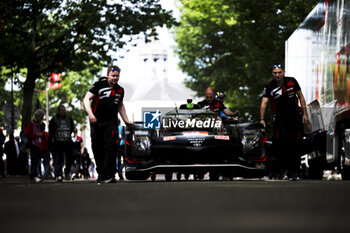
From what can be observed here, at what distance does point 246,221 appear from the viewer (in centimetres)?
549

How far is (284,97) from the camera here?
1350 cm

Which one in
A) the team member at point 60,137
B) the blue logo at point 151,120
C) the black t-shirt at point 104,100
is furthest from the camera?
the team member at point 60,137

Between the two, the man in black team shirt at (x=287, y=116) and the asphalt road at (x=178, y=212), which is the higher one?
the man in black team shirt at (x=287, y=116)

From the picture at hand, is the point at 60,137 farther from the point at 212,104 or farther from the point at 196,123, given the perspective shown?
the point at 196,123

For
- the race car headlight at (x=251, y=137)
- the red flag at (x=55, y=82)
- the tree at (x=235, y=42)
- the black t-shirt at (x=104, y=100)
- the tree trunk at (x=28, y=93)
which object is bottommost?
the race car headlight at (x=251, y=137)

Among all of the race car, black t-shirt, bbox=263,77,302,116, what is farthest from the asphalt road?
the race car

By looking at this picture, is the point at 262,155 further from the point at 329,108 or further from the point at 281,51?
the point at 281,51

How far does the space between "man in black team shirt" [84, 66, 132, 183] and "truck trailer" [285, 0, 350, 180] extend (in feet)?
12.7

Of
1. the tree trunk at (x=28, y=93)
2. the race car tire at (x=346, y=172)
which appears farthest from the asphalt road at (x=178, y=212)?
the tree trunk at (x=28, y=93)

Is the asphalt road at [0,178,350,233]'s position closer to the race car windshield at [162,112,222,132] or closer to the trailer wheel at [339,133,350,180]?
the race car windshield at [162,112,222,132]

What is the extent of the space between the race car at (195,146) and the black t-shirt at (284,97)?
54.6 inches

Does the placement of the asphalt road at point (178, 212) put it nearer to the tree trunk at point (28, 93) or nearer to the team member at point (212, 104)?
the team member at point (212, 104)

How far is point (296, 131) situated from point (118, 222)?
8.38 m

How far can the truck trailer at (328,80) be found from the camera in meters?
15.3
